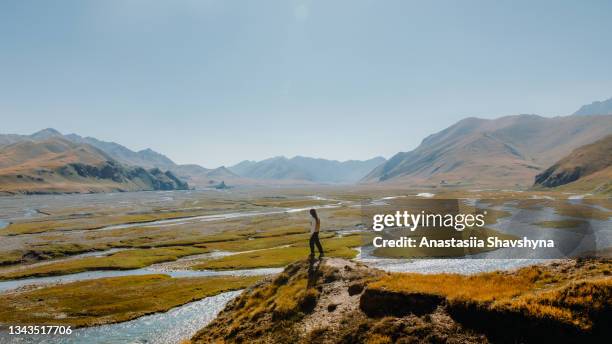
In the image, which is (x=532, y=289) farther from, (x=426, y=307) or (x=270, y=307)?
(x=270, y=307)

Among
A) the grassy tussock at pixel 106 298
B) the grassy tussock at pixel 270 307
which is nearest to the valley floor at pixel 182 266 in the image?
the grassy tussock at pixel 106 298

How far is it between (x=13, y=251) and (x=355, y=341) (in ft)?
306

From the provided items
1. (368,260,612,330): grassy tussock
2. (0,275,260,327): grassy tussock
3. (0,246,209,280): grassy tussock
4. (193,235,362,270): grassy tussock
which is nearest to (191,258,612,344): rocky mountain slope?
(368,260,612,330): grassy tussock

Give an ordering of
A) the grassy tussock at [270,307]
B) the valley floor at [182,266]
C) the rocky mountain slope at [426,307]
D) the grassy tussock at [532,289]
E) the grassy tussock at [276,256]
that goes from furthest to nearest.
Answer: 1. the grassy tussock at [276,256]
2. the valley floor at [182,266]
3. the grassy tussock at [270,307]
4. the rocky mountain slope at [426,307]
5. the grassy tussock at [532,289]

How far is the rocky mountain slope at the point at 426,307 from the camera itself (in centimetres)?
1716

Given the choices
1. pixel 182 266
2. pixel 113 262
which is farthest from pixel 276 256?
pixel 113 262

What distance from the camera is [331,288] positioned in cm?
2864

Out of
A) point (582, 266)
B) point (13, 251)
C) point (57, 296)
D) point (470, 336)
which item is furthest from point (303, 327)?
point (13, 251)

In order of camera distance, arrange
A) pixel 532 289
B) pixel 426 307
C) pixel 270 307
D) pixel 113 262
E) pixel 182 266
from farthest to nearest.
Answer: pixel 113 262 < pixel 182 266 < pixel 270 307 < pixel 426 307 < pixel 532 289

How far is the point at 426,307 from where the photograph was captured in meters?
21.5

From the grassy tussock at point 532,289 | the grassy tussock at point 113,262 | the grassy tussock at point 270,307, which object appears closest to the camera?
the grassy tussock at point 532,289

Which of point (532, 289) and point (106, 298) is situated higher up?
point (532, 289)

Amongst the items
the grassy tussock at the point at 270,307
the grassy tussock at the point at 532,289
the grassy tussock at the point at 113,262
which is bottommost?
the grassy tussock at the point at 113,262

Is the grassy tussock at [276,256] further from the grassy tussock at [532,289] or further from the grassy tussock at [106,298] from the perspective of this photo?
the grassy tussock at [532,289]
